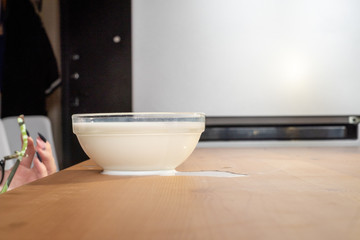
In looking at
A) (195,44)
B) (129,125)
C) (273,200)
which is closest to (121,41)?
(195,44)

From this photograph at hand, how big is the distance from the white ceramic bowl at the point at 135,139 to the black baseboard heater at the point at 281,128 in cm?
121

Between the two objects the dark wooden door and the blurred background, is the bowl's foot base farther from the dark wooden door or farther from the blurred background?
the dark wooden door

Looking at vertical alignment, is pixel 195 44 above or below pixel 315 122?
above

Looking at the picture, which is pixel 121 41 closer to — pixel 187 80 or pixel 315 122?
pixel 187 80

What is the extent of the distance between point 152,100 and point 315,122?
0.76 metres

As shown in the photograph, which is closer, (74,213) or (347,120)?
(74,213)

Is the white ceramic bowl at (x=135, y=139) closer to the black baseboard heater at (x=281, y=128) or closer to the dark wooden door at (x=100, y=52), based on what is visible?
the black baseboard heater at (x=281, y=128)

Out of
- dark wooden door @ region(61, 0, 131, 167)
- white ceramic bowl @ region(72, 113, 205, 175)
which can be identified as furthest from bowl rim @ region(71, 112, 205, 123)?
dark wooden door @ region(61, 0, 131, 167)

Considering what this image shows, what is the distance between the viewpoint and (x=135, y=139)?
717mm

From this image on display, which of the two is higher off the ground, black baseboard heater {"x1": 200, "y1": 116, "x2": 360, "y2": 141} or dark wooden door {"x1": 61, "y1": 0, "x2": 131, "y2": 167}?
dark wooden door {"x1": 61, "y1": 0, "x2": 131, "y2": 167}

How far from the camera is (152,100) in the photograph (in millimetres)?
1991

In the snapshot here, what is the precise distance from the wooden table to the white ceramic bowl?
41 mm

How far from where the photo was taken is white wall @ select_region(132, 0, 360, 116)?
200cm

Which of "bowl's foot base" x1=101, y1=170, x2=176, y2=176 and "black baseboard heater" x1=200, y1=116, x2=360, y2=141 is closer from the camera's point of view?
"bowl's foot base" x1=101, y1=170, x2=176, y2=176
